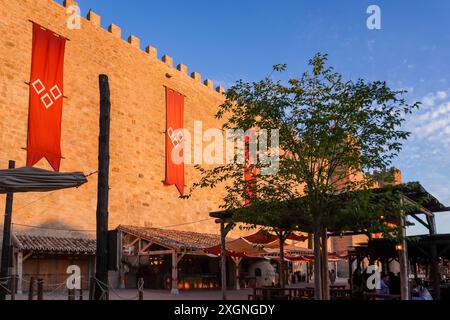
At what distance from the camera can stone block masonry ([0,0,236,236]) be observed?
20.3 meters

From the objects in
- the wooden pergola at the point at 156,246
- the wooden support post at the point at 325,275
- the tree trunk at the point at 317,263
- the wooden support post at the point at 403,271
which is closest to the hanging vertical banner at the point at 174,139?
the wooden pergola at the point at 156,246

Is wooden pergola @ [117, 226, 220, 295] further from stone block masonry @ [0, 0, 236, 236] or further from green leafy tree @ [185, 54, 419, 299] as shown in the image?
green leafy tree @ [185, 54, 419, 299]

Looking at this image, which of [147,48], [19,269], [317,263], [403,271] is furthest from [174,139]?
[403,271]

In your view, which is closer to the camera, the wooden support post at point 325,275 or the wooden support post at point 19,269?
the wooden support post at point 325,275

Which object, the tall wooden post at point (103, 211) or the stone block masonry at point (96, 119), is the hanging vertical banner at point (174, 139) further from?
the tall wooden post at point (103, 211)

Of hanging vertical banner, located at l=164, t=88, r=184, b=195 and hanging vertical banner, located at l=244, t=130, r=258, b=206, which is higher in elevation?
hanging vertical banner, located at l=164, t=88, r=184, b=195

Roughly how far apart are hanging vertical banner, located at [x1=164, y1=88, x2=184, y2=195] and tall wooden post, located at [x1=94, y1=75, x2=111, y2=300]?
18268 mm

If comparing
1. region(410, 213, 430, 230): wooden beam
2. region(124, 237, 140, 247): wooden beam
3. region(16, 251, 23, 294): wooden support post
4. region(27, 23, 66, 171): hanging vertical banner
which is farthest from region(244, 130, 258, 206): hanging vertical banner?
region(124, 237, 140, 247): wooden beam

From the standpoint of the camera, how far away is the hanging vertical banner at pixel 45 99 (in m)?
20.6

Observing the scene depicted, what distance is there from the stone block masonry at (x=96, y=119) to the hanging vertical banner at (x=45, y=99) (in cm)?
29

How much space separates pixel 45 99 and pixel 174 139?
28.5 ft
